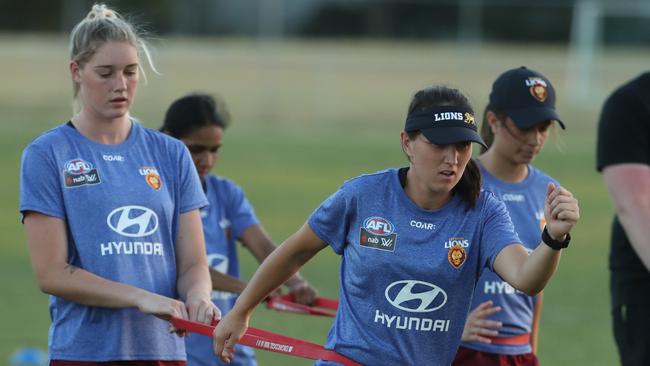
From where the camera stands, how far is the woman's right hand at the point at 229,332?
476cm

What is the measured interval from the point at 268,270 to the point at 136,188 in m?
0.62

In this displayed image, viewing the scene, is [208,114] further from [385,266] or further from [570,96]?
[570,96]

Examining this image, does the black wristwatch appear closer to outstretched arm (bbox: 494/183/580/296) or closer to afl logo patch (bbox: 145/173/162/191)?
outstretched arm (bbox: 494/183/580/296)

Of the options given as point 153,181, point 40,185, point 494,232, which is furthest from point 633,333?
point 40,185

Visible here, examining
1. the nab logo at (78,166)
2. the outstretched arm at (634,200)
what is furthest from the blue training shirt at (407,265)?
the nab logo at (78,166)

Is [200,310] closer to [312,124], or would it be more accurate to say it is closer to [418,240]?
[418,240]

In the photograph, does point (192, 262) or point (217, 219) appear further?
point (217, 219)

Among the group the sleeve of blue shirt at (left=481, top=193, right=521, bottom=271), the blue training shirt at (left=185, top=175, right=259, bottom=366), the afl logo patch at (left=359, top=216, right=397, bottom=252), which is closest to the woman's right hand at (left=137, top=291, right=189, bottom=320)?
the afl logo patch at (left=359, top=216, right=397, bottom=252)

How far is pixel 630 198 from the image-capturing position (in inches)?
201

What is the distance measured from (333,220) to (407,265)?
0.34 meters

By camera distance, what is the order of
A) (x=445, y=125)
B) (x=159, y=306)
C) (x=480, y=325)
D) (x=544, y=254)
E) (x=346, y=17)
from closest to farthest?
(x=544, y=254), (x=445, y=125), (x=159, y=306), (x=480, y=325), (x=346, y=17)

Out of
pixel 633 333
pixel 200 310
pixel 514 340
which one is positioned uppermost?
pixel 200 310

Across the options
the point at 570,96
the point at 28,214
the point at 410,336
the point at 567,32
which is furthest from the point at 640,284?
the point at 567,32

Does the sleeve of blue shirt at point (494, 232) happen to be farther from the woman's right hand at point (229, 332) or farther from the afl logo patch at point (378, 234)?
the woman's right hand at point (229, 332)
